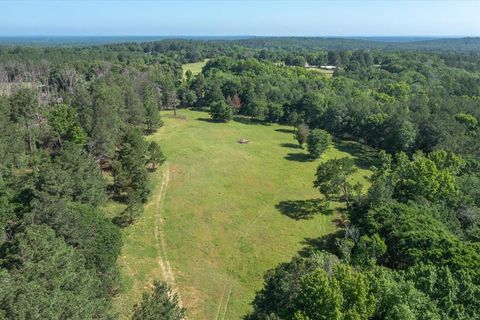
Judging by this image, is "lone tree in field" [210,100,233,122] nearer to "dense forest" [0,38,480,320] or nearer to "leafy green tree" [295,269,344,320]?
"dense forest" [0,38,480,320]

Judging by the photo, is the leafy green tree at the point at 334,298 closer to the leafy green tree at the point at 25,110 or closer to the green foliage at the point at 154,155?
the green foliage at the point at 154,155

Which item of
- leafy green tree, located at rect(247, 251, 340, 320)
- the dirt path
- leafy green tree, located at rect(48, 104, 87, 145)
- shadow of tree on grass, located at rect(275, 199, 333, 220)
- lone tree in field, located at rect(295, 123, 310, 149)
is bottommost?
shadow of tree on grass, located at rect(275, 199, 333, 220)

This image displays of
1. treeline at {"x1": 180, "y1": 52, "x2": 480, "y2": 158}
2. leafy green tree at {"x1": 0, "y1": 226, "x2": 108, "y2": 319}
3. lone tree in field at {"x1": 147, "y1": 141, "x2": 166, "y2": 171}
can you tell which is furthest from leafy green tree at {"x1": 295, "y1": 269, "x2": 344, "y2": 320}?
treeline at {"x1": 180, "y1": 52, "x2": 480, "y2": 158}

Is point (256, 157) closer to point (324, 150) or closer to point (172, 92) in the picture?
point (324, 150)

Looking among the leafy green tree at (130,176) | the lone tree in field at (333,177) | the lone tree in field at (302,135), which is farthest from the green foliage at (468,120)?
the leafy green tree at (130,176)

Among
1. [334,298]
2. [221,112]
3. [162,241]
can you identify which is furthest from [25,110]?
[334,298]

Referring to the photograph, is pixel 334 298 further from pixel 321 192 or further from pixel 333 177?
pixel 321 192
